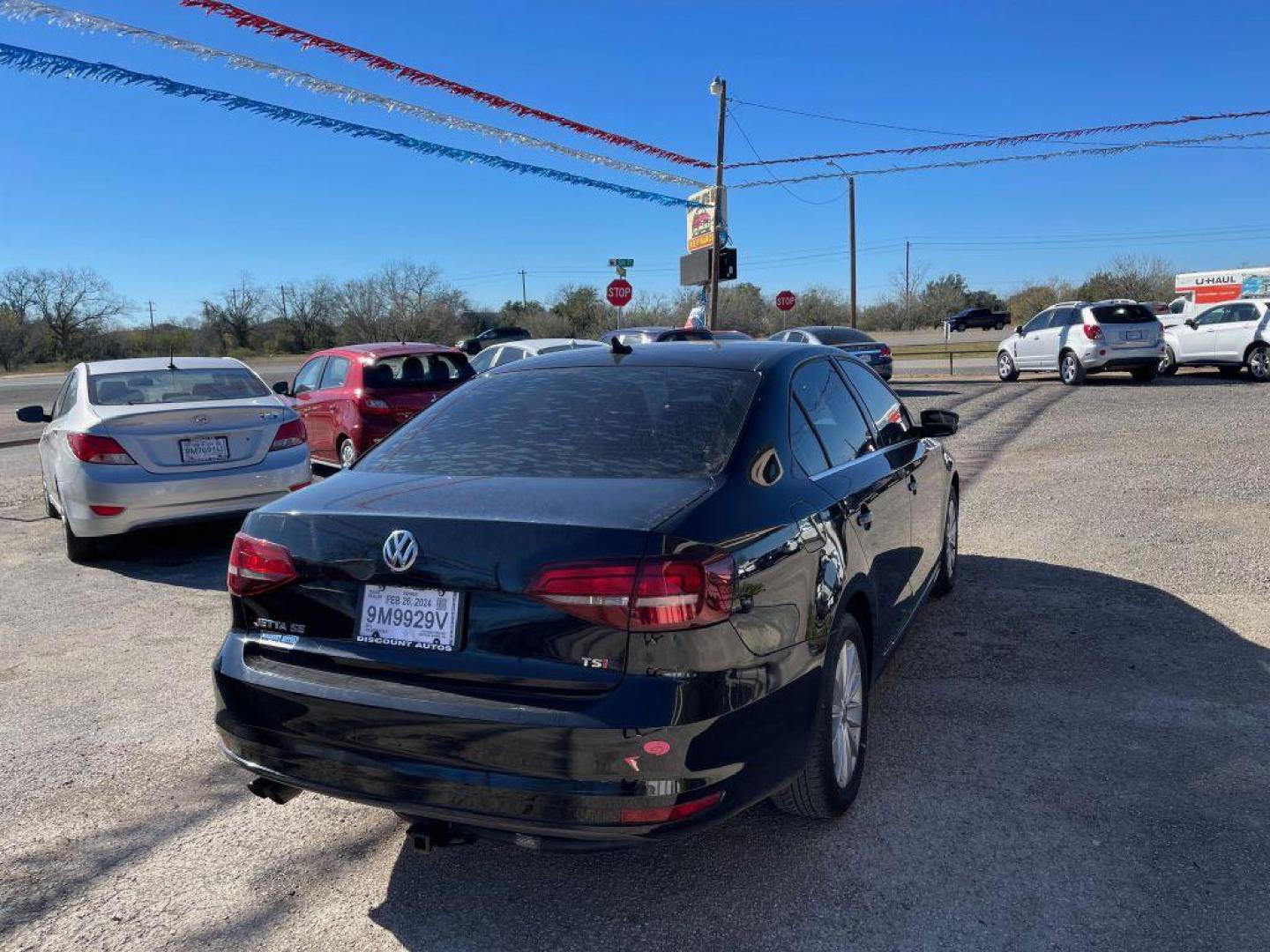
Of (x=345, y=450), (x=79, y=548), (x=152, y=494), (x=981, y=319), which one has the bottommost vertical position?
(x=79, y=548)

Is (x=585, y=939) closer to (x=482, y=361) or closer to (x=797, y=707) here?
(x=797, y=707)

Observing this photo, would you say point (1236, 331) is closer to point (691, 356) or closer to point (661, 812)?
point (691, 356)

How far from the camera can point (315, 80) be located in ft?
35.9

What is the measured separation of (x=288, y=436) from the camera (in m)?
7.44

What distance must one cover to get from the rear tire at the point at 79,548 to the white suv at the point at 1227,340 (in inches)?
773

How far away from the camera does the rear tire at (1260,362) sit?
19031 mm

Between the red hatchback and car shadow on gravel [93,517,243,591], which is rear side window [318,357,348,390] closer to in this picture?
the red hatchback

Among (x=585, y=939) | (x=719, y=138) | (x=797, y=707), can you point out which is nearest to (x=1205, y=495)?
(x=797, y=707)

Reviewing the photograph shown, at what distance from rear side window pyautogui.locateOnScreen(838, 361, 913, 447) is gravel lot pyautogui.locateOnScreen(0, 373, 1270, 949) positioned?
1.14 meters

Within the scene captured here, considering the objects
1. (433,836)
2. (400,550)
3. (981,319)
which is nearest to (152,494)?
(400,550)

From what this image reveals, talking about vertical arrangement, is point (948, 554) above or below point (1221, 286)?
below

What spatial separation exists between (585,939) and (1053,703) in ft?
8.23

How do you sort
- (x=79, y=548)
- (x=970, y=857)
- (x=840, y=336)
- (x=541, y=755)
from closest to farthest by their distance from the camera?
(x=541, y=755) < (x=970, y=857) < (x=79, y=548) < (x=840, y=336)

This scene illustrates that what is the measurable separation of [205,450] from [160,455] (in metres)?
0.30
